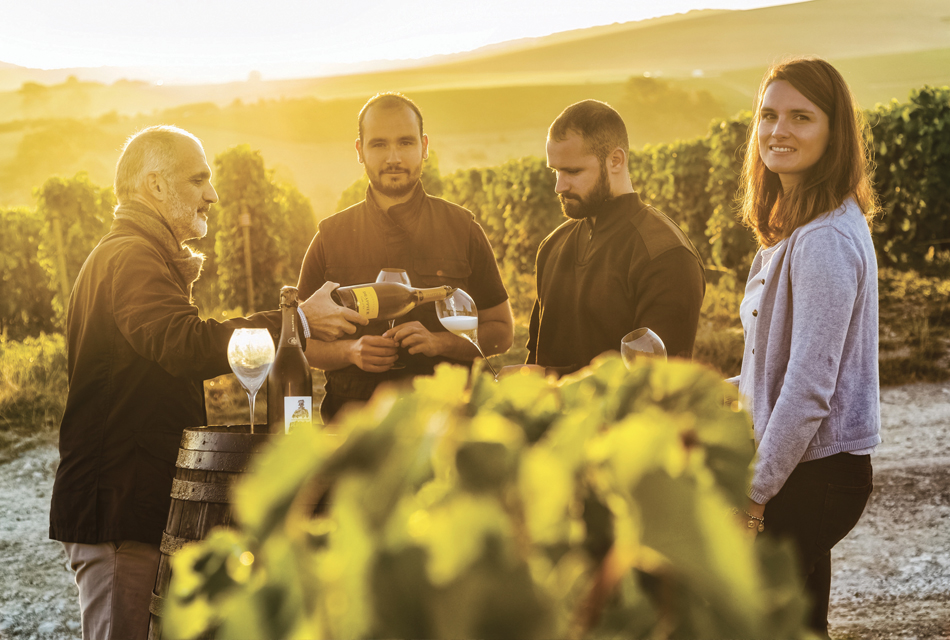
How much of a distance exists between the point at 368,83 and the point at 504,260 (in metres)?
48.6

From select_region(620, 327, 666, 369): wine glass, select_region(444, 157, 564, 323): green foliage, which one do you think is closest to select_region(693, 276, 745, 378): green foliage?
select_region(444, 157, 564, 323): green foliage

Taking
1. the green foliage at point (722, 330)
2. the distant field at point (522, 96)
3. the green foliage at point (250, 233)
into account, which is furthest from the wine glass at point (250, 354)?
the distant field at point (522, 96)

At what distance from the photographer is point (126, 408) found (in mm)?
2457

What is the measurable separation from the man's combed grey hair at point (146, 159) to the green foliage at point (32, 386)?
24.6ft

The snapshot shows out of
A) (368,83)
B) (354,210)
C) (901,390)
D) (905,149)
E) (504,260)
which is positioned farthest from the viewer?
(368,83)

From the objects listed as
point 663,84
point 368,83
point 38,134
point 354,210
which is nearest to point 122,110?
point 38,134

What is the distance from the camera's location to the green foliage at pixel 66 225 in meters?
14.4

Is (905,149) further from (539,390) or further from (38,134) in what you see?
(38,134)

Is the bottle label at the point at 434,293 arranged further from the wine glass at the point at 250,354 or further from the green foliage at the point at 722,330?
the green foliage at the point at 722,330

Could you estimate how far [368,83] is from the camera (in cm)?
6206

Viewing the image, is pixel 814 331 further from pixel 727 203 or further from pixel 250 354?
pixel 727 203

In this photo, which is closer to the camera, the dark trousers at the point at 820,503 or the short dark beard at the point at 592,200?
the dark trousers at the point at 820,503

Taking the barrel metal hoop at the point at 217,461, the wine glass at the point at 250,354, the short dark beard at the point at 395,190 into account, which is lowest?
the barrel metal hoop at the point at 217,461

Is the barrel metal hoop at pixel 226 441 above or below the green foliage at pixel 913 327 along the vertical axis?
above
